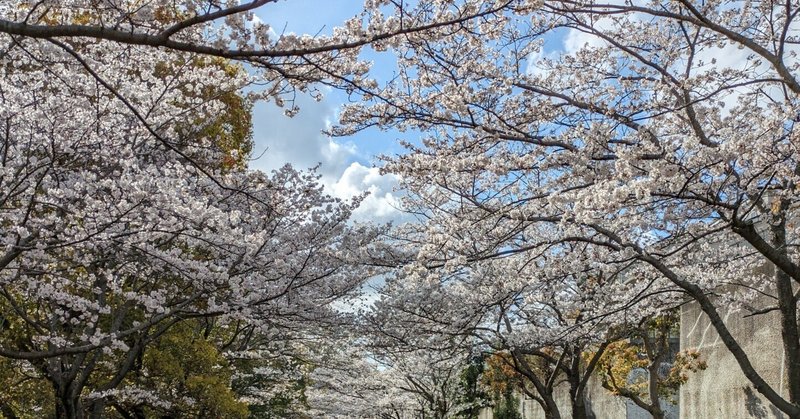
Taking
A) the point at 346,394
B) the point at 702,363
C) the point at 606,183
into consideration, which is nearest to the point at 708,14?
the point at 606,183

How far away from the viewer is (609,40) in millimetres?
6645

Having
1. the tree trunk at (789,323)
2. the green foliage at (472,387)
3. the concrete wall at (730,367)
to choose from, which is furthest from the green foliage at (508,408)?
the tree trunk at (789,323)

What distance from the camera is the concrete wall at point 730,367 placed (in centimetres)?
945

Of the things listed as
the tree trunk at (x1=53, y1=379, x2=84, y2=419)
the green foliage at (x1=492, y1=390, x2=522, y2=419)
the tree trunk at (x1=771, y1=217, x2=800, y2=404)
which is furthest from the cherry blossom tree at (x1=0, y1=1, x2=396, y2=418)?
the green foliage at (x1=492, y1=390, x2=522, y2=419)

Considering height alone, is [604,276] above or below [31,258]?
above

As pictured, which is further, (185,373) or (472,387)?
(472,387)

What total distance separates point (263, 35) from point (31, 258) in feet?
16.7

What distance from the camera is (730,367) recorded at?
10617 mm

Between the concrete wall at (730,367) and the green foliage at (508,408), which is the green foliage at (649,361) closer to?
the concrete wall at (730,367)

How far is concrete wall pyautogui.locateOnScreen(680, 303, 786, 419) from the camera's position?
945cm

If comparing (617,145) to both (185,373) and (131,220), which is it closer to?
(131,220)

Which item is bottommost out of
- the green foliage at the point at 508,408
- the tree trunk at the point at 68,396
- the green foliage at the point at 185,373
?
the tree trunk at the point at 68,396

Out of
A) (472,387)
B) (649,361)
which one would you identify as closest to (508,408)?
(472,387)

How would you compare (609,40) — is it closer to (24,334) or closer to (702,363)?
(702,363)
